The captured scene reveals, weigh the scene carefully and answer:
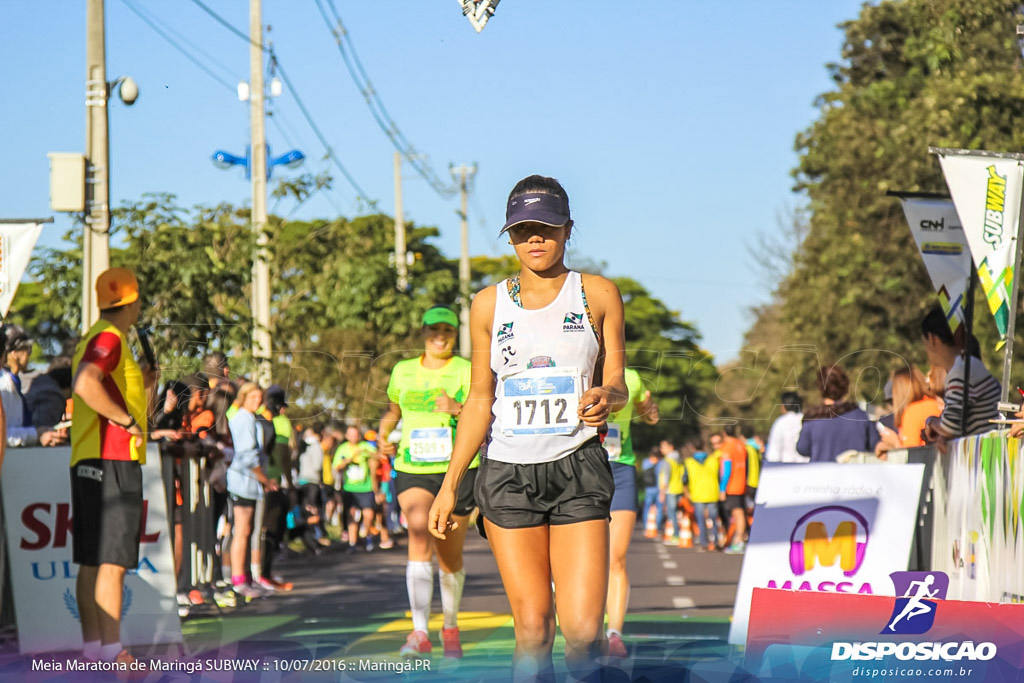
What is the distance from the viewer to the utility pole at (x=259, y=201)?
20.7 meters

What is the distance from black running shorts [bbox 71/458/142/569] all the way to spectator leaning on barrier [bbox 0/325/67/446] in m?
1.51

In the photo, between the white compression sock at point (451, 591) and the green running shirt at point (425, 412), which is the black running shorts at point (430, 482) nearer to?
the green running shirt at point (425, 412)

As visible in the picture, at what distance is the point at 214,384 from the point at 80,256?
4693mm

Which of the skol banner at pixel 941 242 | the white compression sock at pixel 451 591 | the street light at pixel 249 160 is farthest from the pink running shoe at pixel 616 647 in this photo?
the street light at pixel 249 160

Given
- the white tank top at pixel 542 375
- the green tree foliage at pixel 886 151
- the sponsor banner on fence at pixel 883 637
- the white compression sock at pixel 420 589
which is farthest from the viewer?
the green tree foliage at pixel 886 151

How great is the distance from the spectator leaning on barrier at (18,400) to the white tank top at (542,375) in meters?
4.43

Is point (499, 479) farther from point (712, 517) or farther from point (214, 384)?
point (712, 517)

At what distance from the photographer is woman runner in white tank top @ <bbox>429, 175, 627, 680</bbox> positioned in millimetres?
5363

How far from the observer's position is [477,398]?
5656 mm

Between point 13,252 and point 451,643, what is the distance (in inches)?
159

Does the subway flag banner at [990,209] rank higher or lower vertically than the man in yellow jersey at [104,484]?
higher

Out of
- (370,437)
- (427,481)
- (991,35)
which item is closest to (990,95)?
(991,35)

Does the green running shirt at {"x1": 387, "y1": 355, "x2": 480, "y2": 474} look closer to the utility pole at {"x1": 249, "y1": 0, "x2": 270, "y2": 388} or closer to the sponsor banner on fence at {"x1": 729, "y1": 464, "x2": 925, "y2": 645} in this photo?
the sponsor banner on fence at {"x1": 729, "y1": 464, "x2": 925, "y2": 645}

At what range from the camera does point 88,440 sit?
7.85 metres
